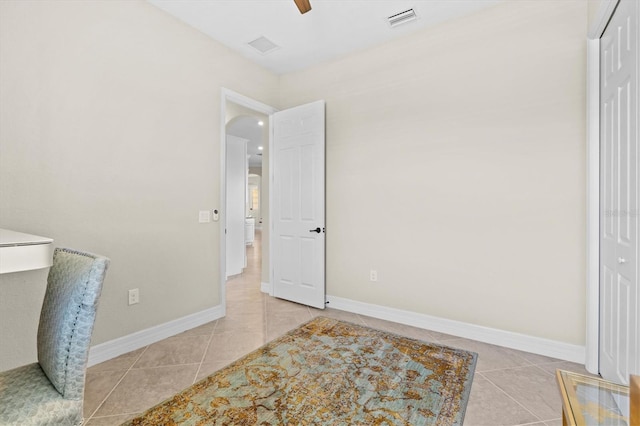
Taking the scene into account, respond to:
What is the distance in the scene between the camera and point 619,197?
1795mm

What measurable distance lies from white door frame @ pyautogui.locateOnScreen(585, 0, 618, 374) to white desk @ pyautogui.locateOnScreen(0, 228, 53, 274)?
3003 millimetres

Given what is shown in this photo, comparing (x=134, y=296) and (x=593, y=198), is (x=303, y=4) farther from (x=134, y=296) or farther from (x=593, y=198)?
(x=134, y=296)

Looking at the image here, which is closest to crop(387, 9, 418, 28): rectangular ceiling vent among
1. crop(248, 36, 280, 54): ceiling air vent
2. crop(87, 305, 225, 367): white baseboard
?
crop(248, 36, 280, 54): ceiling air vent

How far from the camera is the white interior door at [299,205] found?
3.54m

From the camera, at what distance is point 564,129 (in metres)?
2.37

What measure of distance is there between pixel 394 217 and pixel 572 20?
6.87 feet

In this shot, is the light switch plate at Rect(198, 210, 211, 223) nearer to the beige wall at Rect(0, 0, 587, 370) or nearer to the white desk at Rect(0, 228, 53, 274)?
the beige wall at Rect(0, 0, 587, 370)

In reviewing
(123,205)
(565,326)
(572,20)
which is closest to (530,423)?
(565,326)

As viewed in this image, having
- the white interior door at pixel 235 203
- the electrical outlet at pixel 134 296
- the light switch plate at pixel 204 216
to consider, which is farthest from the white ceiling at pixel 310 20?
the electrical outlet at pixel 134 296

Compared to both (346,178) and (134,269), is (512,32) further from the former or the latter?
(134,269)

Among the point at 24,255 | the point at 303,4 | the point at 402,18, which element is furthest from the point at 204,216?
the point at 402,18

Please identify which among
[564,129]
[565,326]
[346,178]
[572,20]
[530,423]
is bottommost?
[530,423]

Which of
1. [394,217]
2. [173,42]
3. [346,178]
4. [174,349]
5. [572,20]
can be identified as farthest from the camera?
[346,178]

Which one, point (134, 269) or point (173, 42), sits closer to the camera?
point (134, 269)
